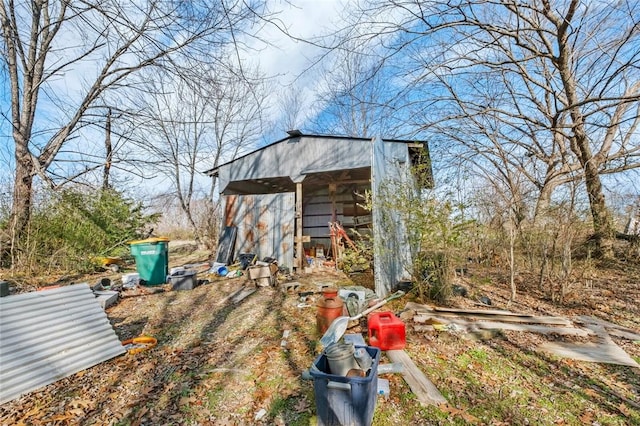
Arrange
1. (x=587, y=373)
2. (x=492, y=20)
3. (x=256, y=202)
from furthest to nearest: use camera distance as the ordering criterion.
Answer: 1. (x=256, y=202)
2. (x=492, y=20)
3. (x=587, y=373)

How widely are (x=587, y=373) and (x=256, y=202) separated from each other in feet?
24.2

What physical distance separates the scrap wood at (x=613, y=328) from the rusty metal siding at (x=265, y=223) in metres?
5.80

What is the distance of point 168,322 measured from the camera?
4.34m

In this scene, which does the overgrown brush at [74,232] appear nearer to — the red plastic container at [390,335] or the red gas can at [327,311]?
the red gas can at [327,311]

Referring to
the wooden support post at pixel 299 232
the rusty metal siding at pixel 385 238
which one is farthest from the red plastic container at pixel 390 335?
the wooden support post at pixel 299 232

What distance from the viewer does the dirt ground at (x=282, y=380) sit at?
2320 millimetres

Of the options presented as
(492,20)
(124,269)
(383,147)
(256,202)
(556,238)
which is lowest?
(124,269)

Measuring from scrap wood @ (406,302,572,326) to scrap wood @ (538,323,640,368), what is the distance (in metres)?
0.47

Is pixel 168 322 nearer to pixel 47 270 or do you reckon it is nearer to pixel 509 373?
pixel 509 373

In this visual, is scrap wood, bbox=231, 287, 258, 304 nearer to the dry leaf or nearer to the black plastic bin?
the black plastic bin

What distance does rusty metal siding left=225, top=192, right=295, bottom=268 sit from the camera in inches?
312

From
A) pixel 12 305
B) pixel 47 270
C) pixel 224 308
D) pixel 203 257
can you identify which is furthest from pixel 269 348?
pixel 203 257

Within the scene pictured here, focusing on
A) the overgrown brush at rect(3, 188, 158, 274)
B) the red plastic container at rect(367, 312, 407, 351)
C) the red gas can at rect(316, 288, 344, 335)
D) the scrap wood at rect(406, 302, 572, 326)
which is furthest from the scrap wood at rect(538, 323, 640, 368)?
the overgrown brush at rect(3, 188, 158, 274)

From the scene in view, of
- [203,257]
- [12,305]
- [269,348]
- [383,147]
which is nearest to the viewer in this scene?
[12,305]
